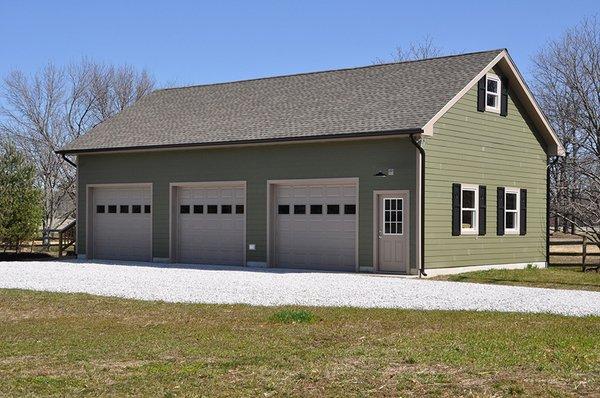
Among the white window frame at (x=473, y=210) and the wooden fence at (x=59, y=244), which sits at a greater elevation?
the white window frame at (x=473, y=210)

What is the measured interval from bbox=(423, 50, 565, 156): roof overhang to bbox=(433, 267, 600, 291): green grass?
12.0 feet

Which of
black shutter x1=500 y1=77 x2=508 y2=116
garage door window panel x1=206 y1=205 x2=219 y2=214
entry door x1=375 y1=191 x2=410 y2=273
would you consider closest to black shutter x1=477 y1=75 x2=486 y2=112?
black shutter x1=500 y1=77 x2=508 y2=116

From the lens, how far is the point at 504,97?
25.6 metres

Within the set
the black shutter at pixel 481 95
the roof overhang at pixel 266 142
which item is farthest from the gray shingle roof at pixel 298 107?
the black shutter at pixel 481 95

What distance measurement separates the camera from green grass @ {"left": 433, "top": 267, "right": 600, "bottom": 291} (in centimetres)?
2102

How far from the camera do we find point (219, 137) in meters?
25.8

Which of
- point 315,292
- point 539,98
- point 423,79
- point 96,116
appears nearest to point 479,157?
point 423,79

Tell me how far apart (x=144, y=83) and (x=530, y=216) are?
31028mm

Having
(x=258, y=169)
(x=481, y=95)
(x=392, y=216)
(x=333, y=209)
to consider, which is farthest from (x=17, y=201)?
(x=481, y=95)

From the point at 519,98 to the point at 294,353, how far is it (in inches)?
704

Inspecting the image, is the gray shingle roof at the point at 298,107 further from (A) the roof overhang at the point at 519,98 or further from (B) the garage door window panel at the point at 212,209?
(B) the garage door window panel at the point at 212,209

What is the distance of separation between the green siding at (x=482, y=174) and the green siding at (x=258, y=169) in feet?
2.64

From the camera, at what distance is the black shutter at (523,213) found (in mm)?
26328

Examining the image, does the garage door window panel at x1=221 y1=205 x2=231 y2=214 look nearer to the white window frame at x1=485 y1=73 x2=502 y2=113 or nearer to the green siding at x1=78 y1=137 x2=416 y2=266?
the green siding at x1=78 y1=137 x2=416 y2=266
